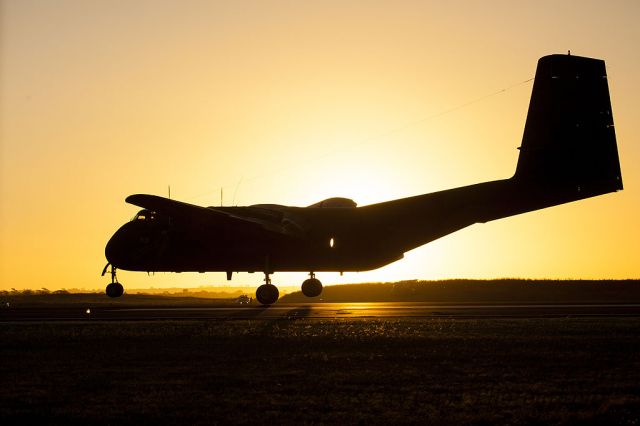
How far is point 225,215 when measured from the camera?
3762 centimetres

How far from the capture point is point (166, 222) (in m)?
38.7

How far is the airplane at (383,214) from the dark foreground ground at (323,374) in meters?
14.0

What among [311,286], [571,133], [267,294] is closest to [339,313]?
[267,294]

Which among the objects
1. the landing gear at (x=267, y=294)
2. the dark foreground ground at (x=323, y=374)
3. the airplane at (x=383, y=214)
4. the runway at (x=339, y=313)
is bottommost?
the dark foreground ground at (x=323, y=374)

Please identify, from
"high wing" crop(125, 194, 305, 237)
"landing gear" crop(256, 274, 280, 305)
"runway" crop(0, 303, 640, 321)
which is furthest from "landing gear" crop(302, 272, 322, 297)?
"runway" crop(0, 303, 640, 321)

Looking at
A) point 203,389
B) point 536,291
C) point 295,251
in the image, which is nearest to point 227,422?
point 203,389

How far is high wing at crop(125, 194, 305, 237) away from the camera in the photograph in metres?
36.4

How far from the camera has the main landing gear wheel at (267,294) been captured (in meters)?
38.6

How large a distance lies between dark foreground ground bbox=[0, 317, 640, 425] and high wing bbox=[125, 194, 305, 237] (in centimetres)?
1343

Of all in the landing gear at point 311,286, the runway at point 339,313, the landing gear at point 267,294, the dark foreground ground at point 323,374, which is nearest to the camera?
the dark foreground ground at point 323,374

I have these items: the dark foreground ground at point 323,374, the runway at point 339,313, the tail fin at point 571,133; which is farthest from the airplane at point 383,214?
the dark foreground ground at point 323,374

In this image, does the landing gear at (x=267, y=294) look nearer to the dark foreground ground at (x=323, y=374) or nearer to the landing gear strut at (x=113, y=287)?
the landing gear strut at (x=113, y=287)

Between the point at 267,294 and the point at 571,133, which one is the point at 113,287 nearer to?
the point at 267,294

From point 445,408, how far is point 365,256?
1087 inches
